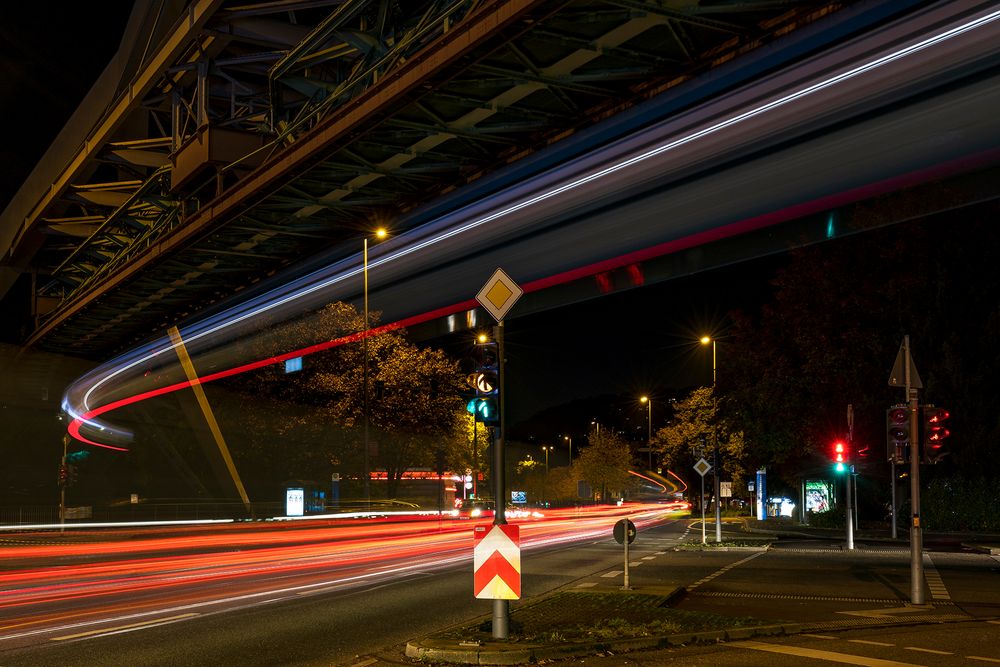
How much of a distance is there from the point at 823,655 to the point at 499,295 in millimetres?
5051

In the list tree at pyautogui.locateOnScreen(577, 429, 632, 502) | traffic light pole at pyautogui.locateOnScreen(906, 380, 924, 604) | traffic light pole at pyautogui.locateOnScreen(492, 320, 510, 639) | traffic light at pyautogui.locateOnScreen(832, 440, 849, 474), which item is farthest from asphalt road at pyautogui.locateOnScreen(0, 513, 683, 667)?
tree at pyautogui.locateOnScreen(577, 429, 632, 502)

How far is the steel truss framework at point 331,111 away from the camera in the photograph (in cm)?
1442

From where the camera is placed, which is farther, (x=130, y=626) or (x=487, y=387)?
(x=130, y=626)

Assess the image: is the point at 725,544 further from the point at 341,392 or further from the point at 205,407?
the point at 205,407

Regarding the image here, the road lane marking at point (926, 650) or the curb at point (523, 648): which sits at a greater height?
the curb at point (523, 648)

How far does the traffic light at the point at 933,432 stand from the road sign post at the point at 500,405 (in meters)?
7.44

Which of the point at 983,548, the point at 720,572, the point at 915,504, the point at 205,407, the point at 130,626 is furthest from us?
the point at 205,407

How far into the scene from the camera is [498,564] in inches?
399

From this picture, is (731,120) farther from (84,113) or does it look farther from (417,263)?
(84,113)

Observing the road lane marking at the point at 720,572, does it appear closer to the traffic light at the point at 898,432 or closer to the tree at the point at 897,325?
the traffic light at the point at 898,432

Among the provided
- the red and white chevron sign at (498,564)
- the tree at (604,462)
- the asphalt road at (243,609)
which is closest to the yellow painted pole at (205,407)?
→ the asphalt road at (243,609)

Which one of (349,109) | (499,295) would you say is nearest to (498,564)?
(499,295)

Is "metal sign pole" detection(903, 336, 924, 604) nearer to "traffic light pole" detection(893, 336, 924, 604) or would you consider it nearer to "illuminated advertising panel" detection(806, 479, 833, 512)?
"traffic light pole" detection(893, 336, 924, 604)

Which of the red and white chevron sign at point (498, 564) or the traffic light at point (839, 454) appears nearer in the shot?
the red and white chevron sign at point (498, 564)
